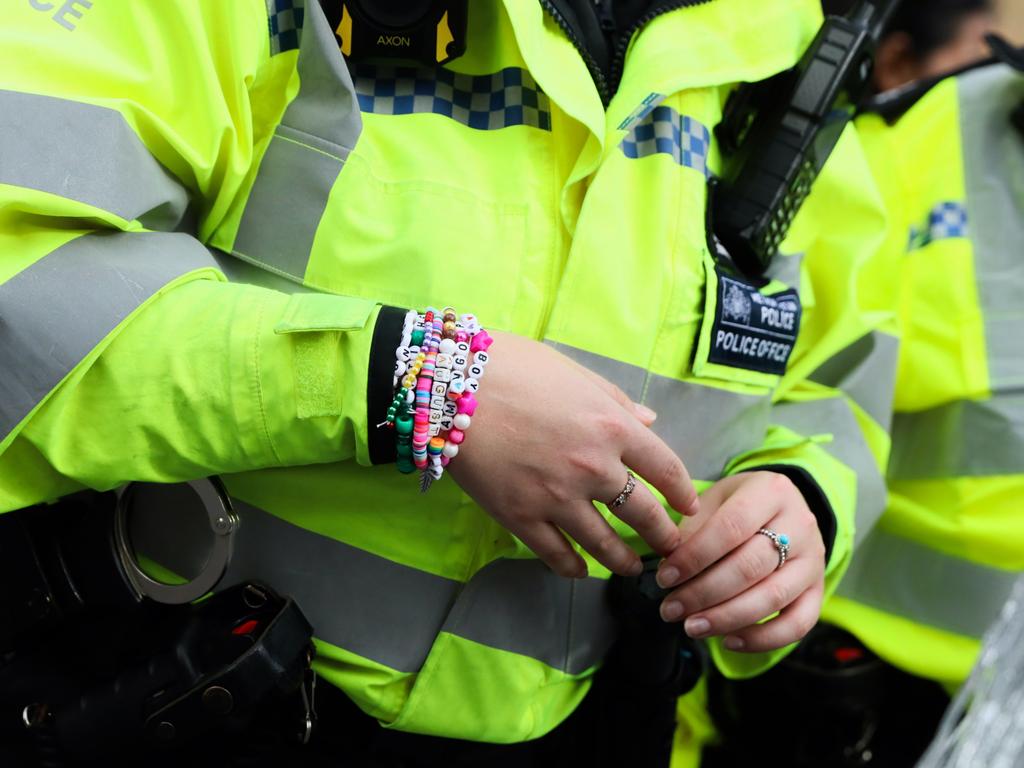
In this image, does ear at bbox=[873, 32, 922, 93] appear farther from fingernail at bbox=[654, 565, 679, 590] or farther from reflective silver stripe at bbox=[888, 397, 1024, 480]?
fingernail at bbox=[654, 565, 679, 590]

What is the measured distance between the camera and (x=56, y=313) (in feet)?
2.16

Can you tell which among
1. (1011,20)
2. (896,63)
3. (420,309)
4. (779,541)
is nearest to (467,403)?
(420,309)

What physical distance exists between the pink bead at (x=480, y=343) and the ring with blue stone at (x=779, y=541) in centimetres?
35

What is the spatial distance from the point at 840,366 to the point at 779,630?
1.40 feet

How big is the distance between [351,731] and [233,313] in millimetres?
472

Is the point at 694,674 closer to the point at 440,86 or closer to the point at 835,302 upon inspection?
the point at 835,302

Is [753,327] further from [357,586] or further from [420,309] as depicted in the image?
[357,586]

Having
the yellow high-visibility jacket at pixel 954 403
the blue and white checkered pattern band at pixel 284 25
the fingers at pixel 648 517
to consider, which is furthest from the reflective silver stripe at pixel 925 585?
the blue and white checkered pattern band at pixel 284 25

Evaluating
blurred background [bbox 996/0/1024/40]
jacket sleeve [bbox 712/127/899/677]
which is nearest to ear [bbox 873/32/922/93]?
blurred background [bbox 996/0/1024/40]

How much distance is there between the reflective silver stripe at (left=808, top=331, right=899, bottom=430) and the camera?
1178 mm

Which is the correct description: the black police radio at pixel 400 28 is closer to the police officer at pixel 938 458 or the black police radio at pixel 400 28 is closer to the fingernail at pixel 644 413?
the fingernail at pixel 644 413

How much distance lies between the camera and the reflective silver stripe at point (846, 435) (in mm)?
1126

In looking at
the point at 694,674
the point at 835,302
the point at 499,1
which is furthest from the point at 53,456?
the point at 835,302

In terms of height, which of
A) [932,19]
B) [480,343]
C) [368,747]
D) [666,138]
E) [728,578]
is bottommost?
[368,747]
